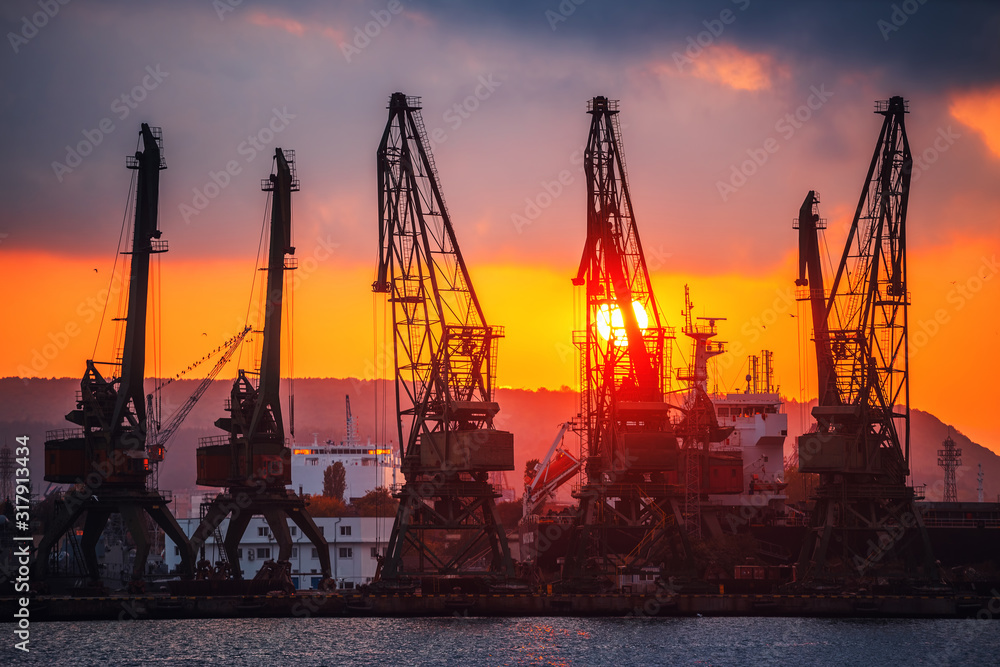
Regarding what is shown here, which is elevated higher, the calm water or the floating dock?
the floating dock

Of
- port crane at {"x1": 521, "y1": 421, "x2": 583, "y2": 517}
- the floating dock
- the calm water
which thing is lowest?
the calm water

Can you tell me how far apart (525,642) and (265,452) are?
21.1 m

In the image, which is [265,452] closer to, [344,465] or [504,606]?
[504,606]

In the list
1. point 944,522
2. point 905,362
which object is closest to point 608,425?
point 905,362

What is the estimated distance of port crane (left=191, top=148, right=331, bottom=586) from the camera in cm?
7738

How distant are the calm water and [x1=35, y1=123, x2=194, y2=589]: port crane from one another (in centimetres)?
504

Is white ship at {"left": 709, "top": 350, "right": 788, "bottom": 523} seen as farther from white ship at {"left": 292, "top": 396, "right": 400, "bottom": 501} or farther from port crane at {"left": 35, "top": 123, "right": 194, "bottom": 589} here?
white ship at {"left": 292, "top": 396, "right": 400, "bottom": 501}

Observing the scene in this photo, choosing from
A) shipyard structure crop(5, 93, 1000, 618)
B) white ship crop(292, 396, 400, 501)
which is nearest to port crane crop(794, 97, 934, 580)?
shipyard structure crop(5, 93, 1000, 618)

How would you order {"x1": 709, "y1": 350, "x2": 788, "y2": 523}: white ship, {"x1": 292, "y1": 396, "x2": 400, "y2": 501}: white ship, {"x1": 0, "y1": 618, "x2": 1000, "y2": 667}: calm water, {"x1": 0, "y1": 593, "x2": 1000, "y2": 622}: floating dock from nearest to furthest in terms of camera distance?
{"x1": 0, "y1": 618, "x2": 1000, "y2": 667}: calm water
{"x1": 0, "y1": 593, "x2": 1000, "y2": 622}: floating dock
{"x1": 709, "y1": 350, "x2": 788, "y2": 523}: white ship
{"x1": 292, "y1": 396, "x2": 400, "y2": 501}: white ship

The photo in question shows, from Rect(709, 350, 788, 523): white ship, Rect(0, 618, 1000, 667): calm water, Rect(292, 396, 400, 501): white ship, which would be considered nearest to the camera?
Rect(0, 618, 1000, 667): calm water

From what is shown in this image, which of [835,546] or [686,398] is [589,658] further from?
[686,398]

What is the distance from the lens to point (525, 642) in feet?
208

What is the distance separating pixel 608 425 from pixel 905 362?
51.3 ft

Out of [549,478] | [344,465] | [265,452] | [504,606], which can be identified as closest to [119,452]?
[265,452]
